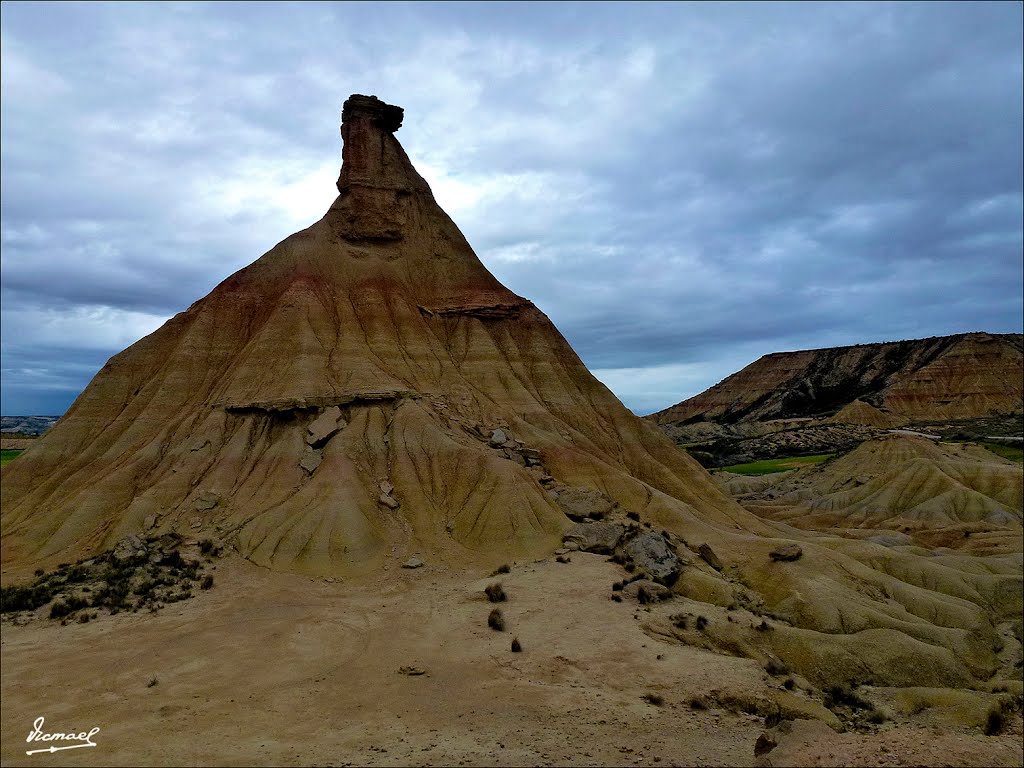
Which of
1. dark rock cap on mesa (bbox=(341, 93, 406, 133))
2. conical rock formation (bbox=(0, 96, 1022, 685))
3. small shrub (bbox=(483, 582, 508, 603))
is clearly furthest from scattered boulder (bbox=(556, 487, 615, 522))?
dark rock cap on mesa (bbox=(341, 93, 406, 133))

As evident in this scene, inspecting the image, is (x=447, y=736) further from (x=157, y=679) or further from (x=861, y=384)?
(x=861, y=384)

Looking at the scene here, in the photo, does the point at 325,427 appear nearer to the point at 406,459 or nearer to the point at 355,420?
the point at 355,420

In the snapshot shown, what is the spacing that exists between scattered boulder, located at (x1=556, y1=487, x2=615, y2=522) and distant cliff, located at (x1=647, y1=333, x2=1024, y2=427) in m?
108

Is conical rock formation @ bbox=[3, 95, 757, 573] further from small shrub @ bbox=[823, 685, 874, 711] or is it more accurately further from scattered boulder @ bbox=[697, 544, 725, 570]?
small shrub @ bbox=[823, 685, 874, 711]

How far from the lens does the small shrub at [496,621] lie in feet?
69.2

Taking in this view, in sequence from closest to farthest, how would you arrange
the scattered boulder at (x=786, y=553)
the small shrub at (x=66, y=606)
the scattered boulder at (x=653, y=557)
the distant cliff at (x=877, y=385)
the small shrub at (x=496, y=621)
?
the small shrub at (x=66, y=606)
the small shrub at (x=496, y=621)
the scattered boulder at (x=653, y=557)
the scattered boulder at (x=786, y=553)
the distant cliff at (x=877, y=385)

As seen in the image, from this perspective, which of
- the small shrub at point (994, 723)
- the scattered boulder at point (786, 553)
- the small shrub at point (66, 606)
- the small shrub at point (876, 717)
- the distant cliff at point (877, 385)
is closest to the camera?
the small shrub at point (994, 723)

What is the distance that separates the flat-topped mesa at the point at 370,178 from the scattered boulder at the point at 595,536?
2852cm

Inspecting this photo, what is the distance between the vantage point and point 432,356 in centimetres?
4294

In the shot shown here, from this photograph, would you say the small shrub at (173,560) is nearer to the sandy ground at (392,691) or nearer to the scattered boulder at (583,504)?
the sandy ground at (392,691)

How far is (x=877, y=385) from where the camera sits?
5689 inches

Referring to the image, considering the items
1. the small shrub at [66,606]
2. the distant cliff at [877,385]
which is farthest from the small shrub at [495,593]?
the distant cliff at [877,385]

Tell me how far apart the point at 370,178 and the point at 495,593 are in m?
35.8

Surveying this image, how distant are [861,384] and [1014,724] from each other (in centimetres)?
15077
